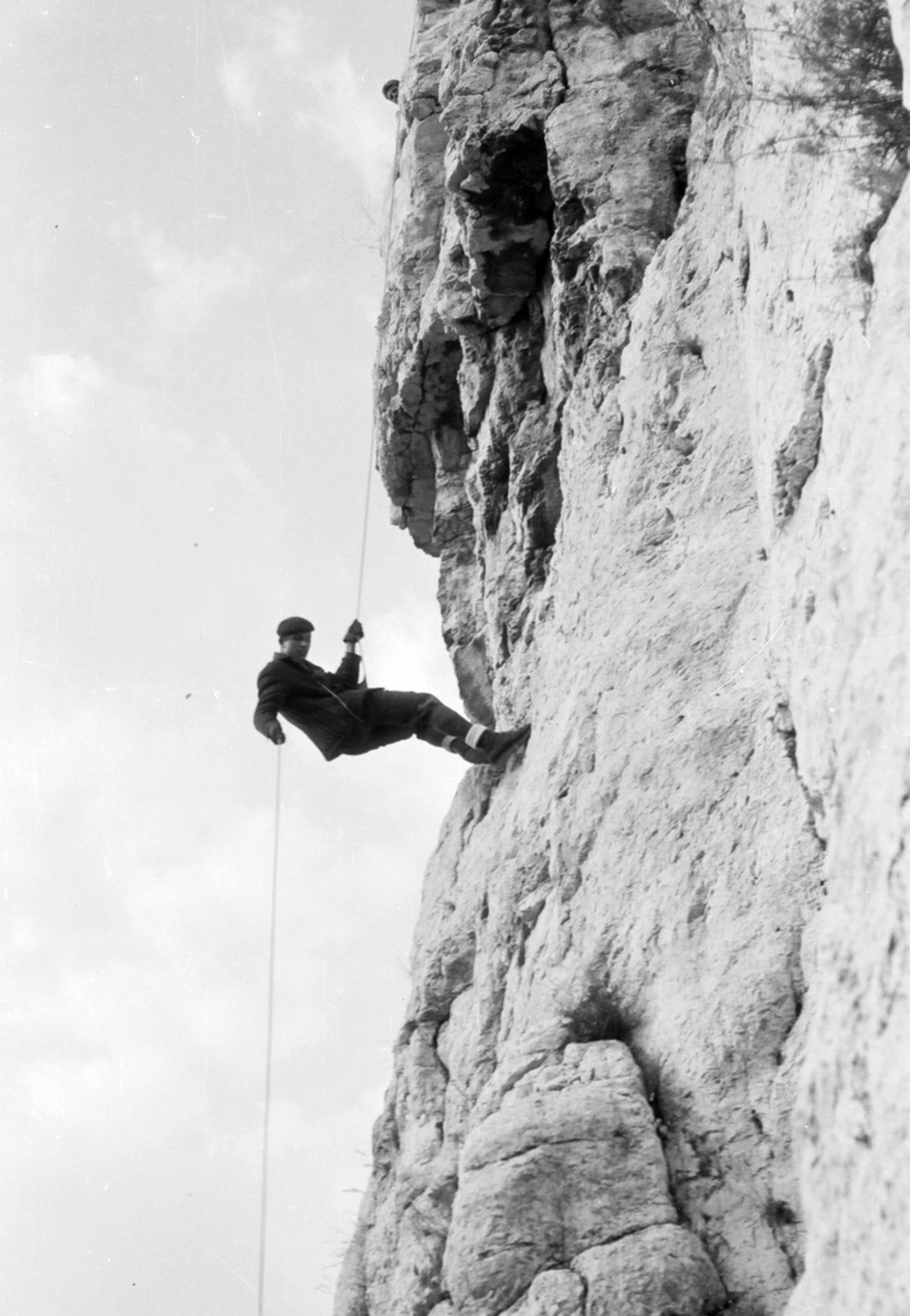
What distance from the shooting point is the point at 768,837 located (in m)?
6.26

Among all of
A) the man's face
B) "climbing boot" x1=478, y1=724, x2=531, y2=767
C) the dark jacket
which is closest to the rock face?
"climbing boot" x1=478, y1=724, x2=531, y2=767

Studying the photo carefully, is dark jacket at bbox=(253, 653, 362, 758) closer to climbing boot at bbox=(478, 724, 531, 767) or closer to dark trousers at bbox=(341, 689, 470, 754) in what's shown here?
dark trousers at bbox=(341, 689, 470, 754)

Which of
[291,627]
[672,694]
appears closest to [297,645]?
[291,627]

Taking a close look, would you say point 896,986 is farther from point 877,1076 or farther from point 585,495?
point 585,495

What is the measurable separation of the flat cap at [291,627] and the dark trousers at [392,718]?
734 millimetres

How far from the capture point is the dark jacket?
10750 mm

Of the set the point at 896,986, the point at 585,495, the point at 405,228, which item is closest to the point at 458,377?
the point at 405,228

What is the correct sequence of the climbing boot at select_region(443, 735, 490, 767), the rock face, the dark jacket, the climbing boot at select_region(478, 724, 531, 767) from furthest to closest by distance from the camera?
the dark jacket < the climbing boot at select_region(443, 735, 490, 767) < the climbing boot at select_region(478, 724, 531, 767) < the rock face

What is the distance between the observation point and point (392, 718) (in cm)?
1071

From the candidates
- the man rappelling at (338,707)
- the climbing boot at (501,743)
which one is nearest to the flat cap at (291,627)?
the man rappelling at (338,707)

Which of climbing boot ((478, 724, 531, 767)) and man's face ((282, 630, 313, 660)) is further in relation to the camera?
man's face ((282, 630, 313, 660))

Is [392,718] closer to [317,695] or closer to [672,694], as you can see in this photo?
[317,695]

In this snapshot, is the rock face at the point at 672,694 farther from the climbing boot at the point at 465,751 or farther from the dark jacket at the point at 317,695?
the dark jacket at the point at 317,695

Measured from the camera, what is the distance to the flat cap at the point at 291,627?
36.3 feet
